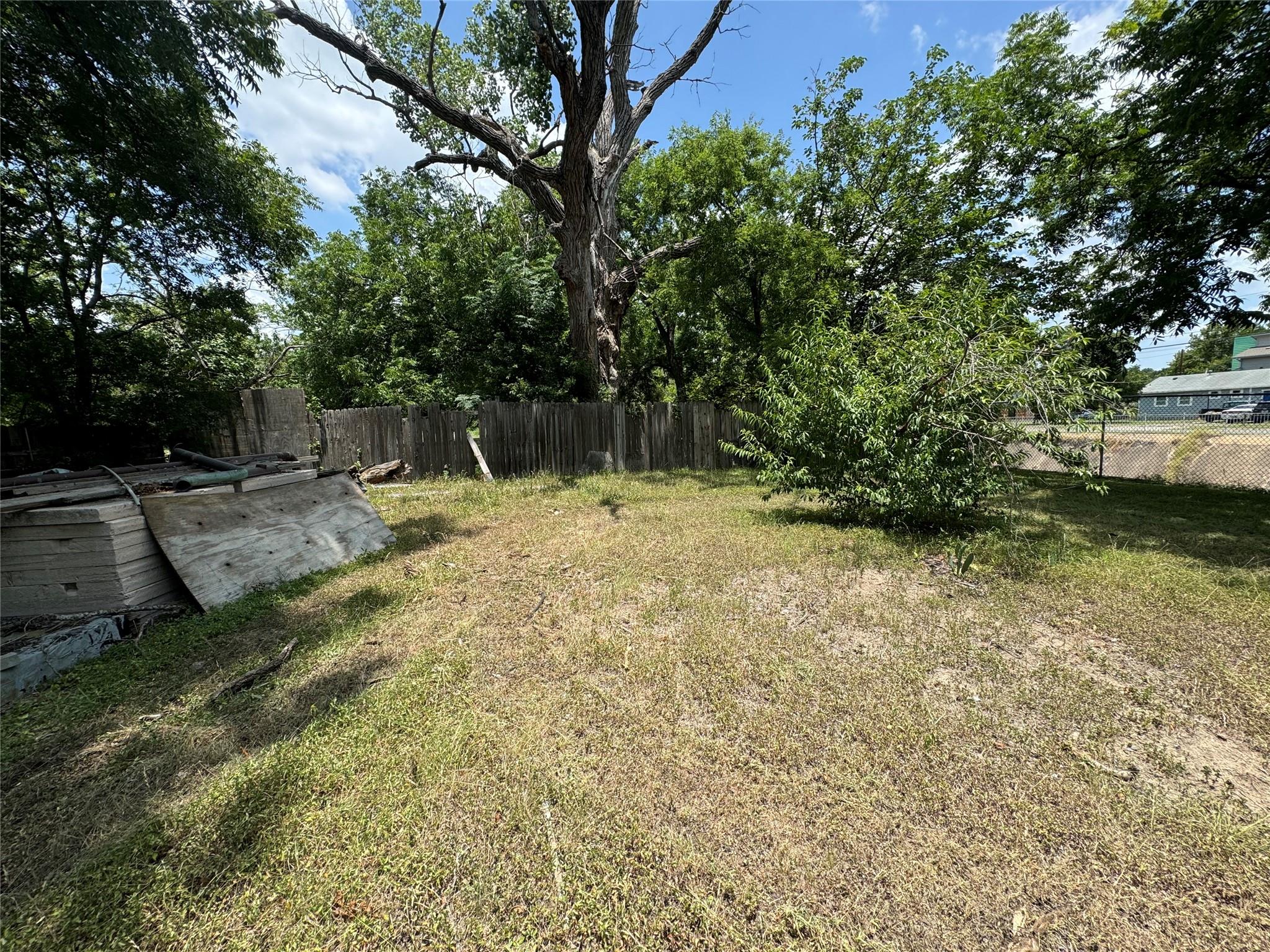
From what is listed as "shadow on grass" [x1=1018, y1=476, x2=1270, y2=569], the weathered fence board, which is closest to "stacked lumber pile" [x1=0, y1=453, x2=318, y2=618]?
the weathered fence board

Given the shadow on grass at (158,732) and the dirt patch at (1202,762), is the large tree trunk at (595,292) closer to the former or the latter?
the shadow on grass at (158,732)

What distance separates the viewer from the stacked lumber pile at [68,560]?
2902mm

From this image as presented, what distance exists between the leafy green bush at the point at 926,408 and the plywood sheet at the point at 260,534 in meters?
4.88

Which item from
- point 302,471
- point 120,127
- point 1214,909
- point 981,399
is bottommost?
point 1214,909

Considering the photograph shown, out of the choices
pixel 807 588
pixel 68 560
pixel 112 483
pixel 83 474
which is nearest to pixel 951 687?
pixel 807 588

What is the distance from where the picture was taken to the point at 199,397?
19.7 ft

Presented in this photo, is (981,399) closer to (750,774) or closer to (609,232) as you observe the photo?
(750,774)

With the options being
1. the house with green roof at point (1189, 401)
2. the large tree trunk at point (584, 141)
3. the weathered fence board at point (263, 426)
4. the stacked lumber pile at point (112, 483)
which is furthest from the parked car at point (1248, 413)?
the weathered fence board at point (263, 426)

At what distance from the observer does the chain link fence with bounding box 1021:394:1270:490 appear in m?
8.76

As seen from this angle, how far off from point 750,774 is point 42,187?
823 centimetres

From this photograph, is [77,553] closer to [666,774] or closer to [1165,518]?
[666,774]

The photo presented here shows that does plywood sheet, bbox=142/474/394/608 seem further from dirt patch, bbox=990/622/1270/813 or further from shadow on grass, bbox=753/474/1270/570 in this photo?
dirt patch, bbox=990/622/1270/813

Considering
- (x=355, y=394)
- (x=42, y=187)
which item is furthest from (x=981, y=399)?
(x=355, y=394)

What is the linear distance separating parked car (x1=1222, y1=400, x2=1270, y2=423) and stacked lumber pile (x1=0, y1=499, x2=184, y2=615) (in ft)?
60.3
